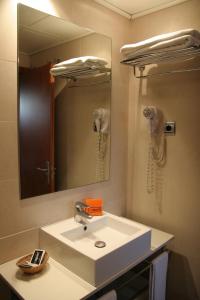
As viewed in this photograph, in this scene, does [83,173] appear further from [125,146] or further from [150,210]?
[150,210]

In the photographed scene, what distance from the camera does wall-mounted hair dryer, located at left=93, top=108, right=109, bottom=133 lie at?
183 cm

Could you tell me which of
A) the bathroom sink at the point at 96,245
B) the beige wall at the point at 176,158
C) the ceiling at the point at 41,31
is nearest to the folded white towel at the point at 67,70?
the ceiling at the point at 41,31

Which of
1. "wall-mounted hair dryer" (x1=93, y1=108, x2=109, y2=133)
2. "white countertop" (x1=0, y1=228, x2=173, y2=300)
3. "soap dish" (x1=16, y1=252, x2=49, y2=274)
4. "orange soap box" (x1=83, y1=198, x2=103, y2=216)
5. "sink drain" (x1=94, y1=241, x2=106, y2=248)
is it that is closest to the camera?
"white countertop" (x1=0, y1=228, x2=173, y2=300)

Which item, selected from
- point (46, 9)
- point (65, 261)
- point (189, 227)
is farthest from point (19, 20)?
point (189, 227)

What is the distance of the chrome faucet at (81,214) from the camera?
1579mm

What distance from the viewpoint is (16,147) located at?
1362 millimetres

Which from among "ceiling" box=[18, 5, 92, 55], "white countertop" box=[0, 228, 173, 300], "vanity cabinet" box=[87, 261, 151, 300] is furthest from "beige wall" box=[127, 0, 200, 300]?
"white countertop" box=[0, 228, 173, 300]

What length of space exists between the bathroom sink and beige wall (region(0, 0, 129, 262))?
0.13 metres

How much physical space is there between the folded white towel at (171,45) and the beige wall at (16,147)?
417mm

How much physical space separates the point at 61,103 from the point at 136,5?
924 millimetres

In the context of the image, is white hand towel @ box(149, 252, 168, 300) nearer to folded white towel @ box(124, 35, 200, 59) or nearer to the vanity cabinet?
the vanity cabinet

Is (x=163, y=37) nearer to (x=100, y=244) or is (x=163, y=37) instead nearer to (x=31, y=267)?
(x=100, y=244)

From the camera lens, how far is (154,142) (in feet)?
6.15

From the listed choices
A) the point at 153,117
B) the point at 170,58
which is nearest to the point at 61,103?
the point at 153,117
